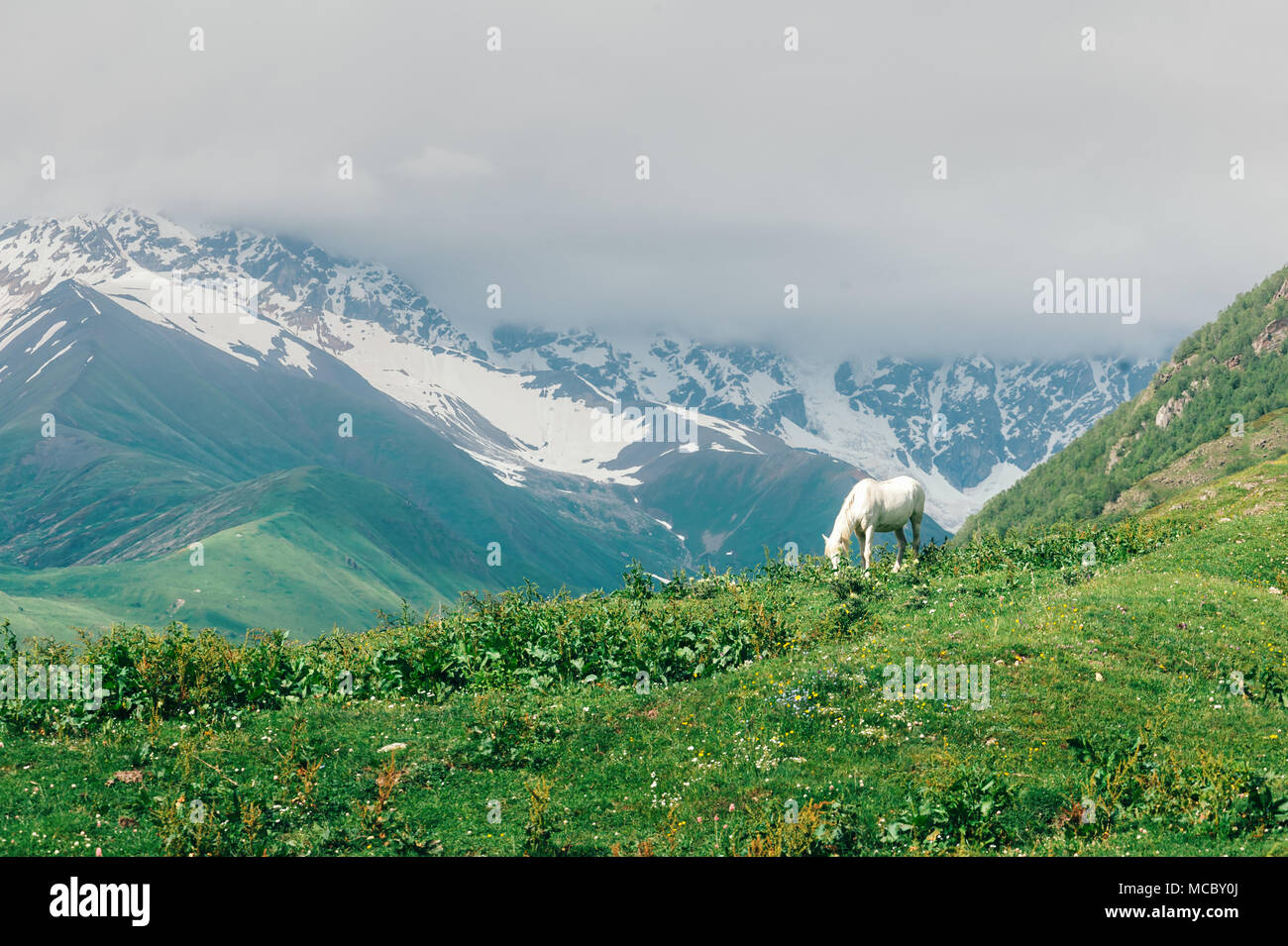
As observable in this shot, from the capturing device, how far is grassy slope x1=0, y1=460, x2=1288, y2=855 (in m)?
15.4

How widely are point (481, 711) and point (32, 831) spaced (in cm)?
813

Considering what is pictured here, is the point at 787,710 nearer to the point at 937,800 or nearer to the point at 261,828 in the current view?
the point at 937,800

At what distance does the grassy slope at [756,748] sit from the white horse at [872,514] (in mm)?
6129

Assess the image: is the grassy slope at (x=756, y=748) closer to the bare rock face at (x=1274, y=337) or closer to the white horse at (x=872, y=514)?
the white horse at (x=872, y=514)

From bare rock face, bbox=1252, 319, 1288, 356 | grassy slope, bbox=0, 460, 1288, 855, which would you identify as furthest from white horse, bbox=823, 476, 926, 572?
bare rock face, bbox=1252, 319, 1288, 356

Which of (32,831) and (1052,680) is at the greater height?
(1052,680)

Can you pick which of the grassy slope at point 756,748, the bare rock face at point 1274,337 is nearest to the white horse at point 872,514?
the grassy slope at point 756,748

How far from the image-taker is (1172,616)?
23766 millimetres

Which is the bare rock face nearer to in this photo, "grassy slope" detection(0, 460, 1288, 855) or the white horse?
the white horse

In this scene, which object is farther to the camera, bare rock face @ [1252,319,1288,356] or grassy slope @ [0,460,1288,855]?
bare rock face @ [1252,319,1288,356]

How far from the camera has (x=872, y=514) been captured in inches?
1315

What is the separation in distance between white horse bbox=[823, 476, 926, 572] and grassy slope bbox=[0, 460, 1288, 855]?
613cm
